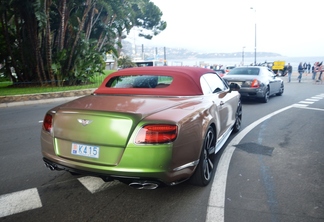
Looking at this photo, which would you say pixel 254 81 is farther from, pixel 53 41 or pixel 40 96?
pixel 53 41

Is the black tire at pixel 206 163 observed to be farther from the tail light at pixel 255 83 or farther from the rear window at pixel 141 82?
the tail light at pixel 255 83

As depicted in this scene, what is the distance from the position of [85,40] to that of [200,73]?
12.8 meters

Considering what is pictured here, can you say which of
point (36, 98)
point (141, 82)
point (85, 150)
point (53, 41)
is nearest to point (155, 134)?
point (85, 150)

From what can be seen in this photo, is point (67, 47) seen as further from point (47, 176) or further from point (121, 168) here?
point (121, 168)

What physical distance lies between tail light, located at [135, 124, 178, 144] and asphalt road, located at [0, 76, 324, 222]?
2.53ft

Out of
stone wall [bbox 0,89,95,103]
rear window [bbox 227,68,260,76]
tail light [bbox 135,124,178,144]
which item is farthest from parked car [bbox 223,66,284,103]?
tail light [bbox 135,124,178,144]

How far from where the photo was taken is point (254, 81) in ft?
33.6

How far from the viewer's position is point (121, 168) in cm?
269

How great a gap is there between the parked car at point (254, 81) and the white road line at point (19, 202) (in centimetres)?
838

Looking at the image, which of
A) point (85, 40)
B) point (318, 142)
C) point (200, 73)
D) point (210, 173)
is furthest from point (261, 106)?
point (85, 40)

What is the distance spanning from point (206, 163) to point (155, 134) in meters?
1.09

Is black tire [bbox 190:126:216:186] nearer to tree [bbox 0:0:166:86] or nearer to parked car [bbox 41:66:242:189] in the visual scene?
parked car [bbox 41:66:242:189]

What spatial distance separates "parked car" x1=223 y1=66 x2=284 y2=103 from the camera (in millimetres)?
10211

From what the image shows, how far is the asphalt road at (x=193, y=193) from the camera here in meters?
2.80
